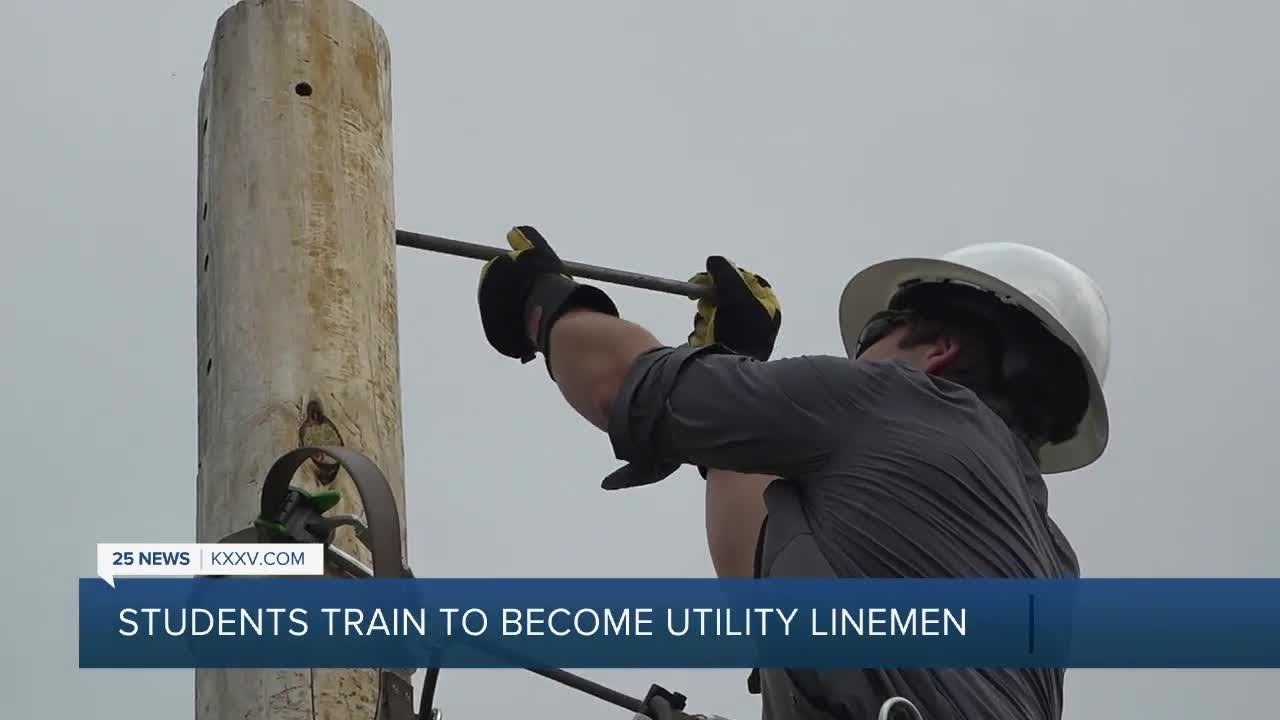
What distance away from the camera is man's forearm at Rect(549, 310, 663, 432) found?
116 inches

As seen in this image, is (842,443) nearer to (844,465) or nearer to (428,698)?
(844,465)

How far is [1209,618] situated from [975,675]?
1.57 m

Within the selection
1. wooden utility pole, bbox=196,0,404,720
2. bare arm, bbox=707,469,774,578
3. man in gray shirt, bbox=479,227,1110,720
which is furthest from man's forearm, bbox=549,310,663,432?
bare arm, bbox=707,469,774,578

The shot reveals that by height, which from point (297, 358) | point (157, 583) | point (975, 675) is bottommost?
point (975, 675)

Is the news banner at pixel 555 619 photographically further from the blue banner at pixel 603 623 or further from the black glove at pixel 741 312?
the black glove at pixel 741 312

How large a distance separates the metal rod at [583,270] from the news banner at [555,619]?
1.77 ft

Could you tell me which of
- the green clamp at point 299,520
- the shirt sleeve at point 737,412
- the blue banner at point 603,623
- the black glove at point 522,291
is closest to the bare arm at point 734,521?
the blue banner at point 603,623

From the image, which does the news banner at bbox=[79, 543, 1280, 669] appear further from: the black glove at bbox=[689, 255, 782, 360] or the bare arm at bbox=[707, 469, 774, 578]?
the black glove at bbox=[689, 255, 782, 360]

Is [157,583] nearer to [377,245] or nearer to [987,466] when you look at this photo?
[377,245]

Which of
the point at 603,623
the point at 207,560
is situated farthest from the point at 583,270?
the point at 207,560

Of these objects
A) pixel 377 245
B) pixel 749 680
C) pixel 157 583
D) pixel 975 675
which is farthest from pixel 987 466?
pixel 157 583

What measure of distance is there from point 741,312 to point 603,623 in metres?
0.64

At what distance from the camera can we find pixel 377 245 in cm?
300

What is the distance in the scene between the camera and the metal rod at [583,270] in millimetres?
3312
